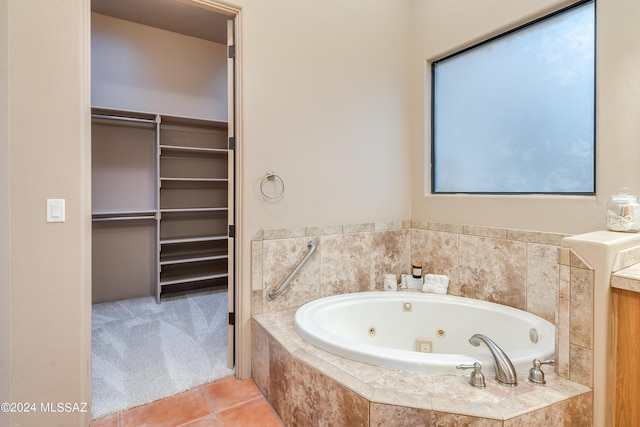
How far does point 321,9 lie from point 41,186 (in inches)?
81.9

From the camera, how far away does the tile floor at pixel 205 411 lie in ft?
5.58

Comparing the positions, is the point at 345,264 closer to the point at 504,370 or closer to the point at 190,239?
the point at 504,370

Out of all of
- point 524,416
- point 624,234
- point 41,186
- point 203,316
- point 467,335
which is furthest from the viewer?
point 203,316

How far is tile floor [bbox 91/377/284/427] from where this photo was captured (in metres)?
1.70

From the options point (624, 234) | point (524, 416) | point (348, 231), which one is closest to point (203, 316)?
point (348, 231)

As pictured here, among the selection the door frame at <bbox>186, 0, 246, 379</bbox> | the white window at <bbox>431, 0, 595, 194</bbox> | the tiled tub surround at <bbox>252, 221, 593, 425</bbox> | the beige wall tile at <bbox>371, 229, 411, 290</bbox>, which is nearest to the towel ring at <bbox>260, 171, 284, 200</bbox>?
the door frame at <bbox>186, 0, 246, 379</bbox>

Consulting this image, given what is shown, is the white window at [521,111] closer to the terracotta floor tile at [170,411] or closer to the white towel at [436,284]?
the white towel at [436,284]

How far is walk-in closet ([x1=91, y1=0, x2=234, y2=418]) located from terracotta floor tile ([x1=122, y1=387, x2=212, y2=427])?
2.95 feet

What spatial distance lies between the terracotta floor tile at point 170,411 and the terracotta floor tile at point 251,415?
13 cm

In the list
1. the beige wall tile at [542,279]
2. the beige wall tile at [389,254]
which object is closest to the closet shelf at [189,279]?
the beige wall tile at [389,254]

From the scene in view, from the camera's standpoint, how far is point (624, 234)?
140 cm

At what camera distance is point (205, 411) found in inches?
70.6

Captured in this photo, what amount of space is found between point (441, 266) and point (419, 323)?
0.53m

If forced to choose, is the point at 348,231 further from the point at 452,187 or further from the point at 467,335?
the point at 467,335
